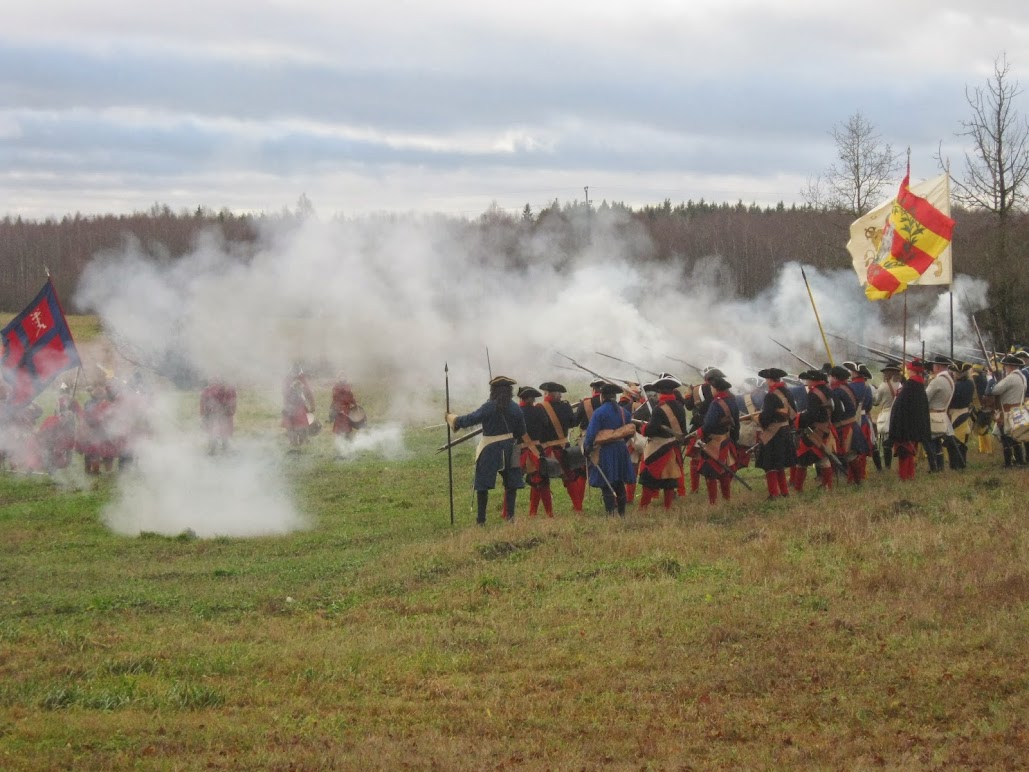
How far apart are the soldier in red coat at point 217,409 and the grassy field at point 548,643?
9.25m

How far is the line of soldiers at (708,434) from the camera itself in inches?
609

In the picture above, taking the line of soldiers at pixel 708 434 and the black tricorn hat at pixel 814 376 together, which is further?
the black tricorn hat at pixel 814 376

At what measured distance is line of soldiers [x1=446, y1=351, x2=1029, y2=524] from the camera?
50.8 feet

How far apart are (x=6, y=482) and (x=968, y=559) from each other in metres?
16.9

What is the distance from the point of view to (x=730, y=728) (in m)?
7.23

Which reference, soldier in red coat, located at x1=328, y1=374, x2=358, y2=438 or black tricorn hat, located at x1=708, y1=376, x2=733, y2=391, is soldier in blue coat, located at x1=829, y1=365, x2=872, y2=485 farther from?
soldier in red coat, located at x1=328, y1=374, x2=358, y2=438

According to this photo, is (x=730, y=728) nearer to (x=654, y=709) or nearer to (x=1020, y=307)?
(x=654, y=709)

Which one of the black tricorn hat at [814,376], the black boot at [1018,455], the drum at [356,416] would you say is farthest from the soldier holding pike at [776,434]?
the drum at [356,416]

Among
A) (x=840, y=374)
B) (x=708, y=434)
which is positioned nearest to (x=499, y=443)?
(x=708, y=434)

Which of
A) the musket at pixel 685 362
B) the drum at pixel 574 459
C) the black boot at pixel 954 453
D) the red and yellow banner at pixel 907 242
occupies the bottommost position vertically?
the black boot at pixel 954 453

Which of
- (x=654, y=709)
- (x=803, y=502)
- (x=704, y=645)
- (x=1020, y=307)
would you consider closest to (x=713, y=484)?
(x=803, y=502)

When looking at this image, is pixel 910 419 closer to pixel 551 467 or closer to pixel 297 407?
pixel 551 467

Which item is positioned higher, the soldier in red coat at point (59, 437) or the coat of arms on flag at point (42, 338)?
the coat of arms on flag at point (42, 338)

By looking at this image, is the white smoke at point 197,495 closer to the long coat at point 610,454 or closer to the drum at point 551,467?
the drum at point 551,467
